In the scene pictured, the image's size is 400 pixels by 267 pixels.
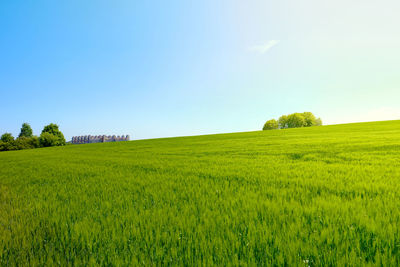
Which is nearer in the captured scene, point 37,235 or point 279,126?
point 37,235

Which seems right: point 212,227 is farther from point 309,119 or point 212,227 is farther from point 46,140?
point 309,119

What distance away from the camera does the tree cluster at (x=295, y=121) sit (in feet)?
278

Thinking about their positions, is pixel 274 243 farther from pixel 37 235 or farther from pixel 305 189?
pixel 37 235

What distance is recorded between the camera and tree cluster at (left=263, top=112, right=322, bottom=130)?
8469 centimetres

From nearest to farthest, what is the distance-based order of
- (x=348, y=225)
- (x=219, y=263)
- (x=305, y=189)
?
(x=219, y=263) → (x=348, y=225) → (x=305, y=189)

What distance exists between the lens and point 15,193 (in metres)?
Result: 5.94

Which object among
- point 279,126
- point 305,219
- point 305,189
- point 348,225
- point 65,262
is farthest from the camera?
point 279,126

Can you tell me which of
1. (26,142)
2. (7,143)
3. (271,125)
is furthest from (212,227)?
(271,125)

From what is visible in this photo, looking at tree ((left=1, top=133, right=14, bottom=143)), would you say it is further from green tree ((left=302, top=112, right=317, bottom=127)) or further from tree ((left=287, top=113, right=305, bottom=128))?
green tree ((left=302, top=112, right=317, bottom=127))

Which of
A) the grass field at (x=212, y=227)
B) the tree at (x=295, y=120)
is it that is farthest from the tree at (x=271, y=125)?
the grass field at (x=212, y=227)

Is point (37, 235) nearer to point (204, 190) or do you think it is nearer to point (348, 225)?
point (204, 190)

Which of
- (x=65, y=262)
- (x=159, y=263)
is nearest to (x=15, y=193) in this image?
(x=65, y=262)

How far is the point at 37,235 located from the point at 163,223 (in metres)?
2.02

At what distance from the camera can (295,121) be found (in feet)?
282
